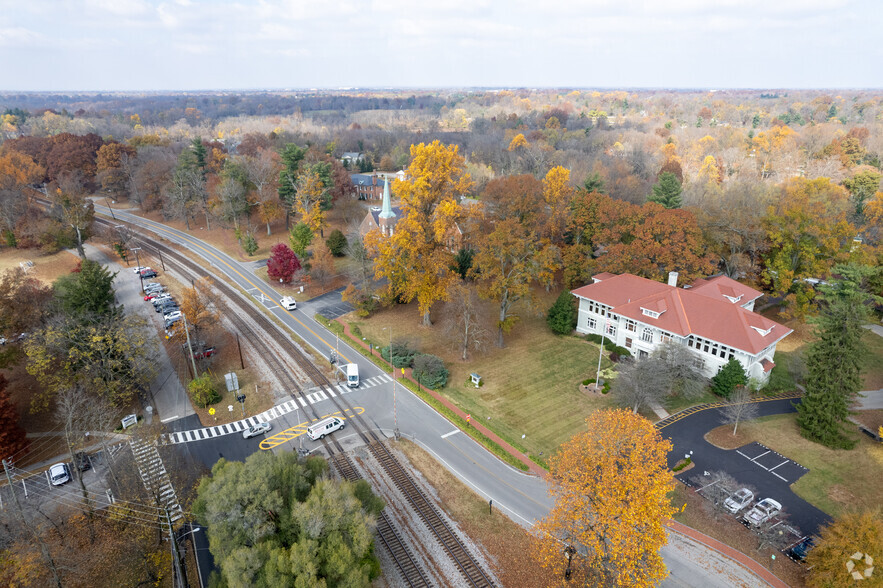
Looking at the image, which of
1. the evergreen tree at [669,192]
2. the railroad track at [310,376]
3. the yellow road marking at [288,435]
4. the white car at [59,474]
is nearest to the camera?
the railroad track at [310,376]

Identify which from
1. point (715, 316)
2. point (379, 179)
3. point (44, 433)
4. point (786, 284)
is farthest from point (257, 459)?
point (379, 179)

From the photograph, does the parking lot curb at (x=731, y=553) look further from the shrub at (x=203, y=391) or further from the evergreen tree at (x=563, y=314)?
the shrub at (x=203, y=391)

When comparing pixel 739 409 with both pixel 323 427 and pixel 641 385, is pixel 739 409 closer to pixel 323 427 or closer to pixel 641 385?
pixel 641 385

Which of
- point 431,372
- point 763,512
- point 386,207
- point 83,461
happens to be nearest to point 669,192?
point 386,207

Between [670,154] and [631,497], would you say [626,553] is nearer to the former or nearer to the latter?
[631,497]

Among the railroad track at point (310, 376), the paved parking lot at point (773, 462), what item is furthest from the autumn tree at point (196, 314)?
the paved parking lot at point (773, 462)

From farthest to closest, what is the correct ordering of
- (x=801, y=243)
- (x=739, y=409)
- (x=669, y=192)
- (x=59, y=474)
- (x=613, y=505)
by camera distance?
(x=669, y=192) → (x=801, y=243) → (x=739, y=409) → (x=59, y=474) → (x=613, y=505)
